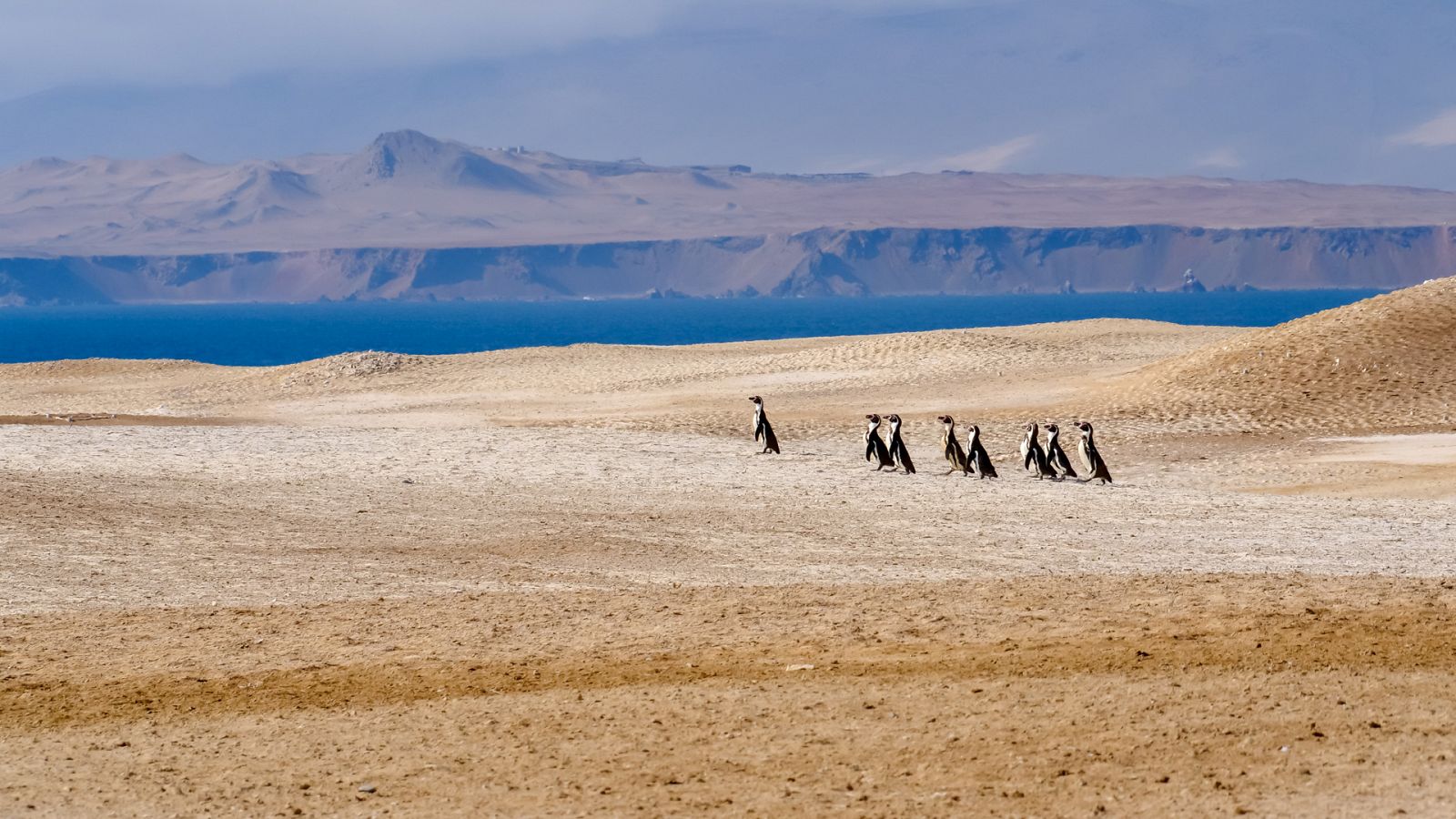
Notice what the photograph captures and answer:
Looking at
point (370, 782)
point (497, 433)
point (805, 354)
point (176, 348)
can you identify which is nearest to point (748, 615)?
point (370, 782)

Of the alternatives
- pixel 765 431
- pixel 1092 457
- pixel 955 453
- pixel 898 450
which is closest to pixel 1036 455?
pixel 1092 457

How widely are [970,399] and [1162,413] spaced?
5164 mm

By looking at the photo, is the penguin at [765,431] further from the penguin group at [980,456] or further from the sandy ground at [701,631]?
the penguin group at [980,456]

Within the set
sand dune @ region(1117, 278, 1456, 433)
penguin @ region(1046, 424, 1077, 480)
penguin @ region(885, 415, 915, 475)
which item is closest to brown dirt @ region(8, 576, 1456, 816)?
penguin @ region(885, 415, 915, 475)

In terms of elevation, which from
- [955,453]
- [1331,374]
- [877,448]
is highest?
[1331,374]

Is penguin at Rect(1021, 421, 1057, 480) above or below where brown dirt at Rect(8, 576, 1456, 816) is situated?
above

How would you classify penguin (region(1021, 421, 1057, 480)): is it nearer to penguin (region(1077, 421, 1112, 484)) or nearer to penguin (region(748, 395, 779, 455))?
penguin (region(1077, 421, 1112, 484))

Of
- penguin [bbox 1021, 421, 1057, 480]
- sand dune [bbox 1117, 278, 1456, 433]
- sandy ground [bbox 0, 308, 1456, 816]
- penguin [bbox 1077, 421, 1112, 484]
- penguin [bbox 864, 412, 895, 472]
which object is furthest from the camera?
sand dune [bbox 1117, 278, 1456, 433]

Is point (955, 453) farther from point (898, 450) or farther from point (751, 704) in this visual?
point (751, 704)

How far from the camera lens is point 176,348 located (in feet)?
426

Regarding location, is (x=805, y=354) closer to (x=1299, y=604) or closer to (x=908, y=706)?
(x=1299, y=604)

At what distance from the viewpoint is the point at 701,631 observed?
12.1 m

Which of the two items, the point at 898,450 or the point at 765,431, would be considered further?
the point at 765,431

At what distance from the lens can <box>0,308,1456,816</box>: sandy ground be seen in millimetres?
8828
